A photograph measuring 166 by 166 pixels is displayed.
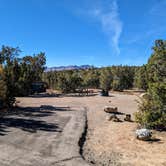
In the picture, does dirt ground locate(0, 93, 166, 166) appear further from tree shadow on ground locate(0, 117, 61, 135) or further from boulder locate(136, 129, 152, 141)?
boulder locate(136, 129, 152, 141)

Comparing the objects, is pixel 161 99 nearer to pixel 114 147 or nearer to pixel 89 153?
pixel 114 147

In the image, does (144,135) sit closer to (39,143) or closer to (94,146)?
(94,146)

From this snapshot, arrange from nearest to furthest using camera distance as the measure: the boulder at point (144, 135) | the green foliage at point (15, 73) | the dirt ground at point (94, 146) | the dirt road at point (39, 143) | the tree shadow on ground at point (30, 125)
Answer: the dirt road at point (39, 143), the dirt ground at point (94, 146), the boulder at point (144, 135), the tree shadow on ground at point (30, 125), the green foliage at point (15, 73)

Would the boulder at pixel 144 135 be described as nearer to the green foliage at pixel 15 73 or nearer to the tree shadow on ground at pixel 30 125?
the tree shadow on ground at pixel 30 125

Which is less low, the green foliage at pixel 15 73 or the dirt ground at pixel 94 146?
the green foliage at pixel 15 73

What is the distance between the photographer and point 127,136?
51.3ft

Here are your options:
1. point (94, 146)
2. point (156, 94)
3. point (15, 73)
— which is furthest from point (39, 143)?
point (15, 73)

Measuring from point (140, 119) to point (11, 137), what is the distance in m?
8.62

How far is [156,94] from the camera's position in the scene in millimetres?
17312

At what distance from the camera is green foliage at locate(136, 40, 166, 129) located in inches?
671

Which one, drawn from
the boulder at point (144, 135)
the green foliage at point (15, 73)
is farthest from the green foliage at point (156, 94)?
the green foliage at point (15, 73)

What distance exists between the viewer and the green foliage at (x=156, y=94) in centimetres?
1705

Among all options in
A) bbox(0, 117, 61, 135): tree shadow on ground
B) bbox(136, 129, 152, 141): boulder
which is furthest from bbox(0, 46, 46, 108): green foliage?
bbox(136, 129, 152, 141): boulder

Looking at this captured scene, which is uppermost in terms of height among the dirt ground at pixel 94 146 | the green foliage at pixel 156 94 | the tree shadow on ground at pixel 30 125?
the green foliage at pixel 156 94
